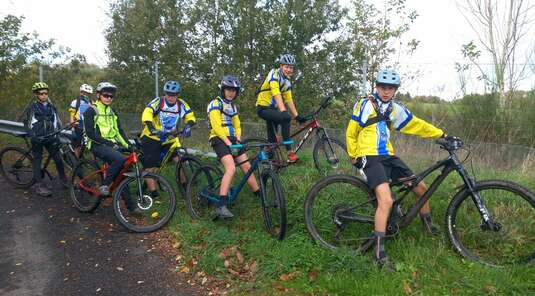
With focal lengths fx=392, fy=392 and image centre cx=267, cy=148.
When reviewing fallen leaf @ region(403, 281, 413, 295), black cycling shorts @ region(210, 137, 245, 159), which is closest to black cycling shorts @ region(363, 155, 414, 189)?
fallen leaf @ region(403, 281, 413, 295)

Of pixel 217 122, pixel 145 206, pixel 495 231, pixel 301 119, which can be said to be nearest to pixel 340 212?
pixel 495 231

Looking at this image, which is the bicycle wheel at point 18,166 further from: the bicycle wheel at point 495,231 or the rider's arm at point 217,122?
the bicycle wheel at point 495,231

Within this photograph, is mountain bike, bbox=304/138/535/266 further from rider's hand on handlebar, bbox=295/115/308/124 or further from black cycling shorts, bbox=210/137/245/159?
rider's hand on handlebar, bbox=295/115/308/124

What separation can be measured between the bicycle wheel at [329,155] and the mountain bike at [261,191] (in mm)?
1689

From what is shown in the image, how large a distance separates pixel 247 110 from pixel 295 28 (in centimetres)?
303

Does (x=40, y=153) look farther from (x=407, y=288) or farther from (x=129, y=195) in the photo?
(x=407, y=288)

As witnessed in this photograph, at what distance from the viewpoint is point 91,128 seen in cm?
588

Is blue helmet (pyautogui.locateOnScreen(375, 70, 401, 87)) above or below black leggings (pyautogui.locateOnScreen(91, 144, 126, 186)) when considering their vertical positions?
above

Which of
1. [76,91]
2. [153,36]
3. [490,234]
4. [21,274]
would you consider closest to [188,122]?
[21,274]

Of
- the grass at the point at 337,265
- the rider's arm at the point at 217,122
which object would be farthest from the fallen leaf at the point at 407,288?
the rider's arm at the point at 217,122

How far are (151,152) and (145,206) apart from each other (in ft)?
3.16

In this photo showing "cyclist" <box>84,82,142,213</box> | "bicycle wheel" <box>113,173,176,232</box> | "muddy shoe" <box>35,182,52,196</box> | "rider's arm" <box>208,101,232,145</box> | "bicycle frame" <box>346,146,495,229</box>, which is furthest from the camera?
"muddy shoe" <box>35,182,52,196</box>

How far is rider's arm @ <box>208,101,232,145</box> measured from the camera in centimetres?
527

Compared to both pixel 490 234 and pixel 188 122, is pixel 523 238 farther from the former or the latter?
pixel 188 122
